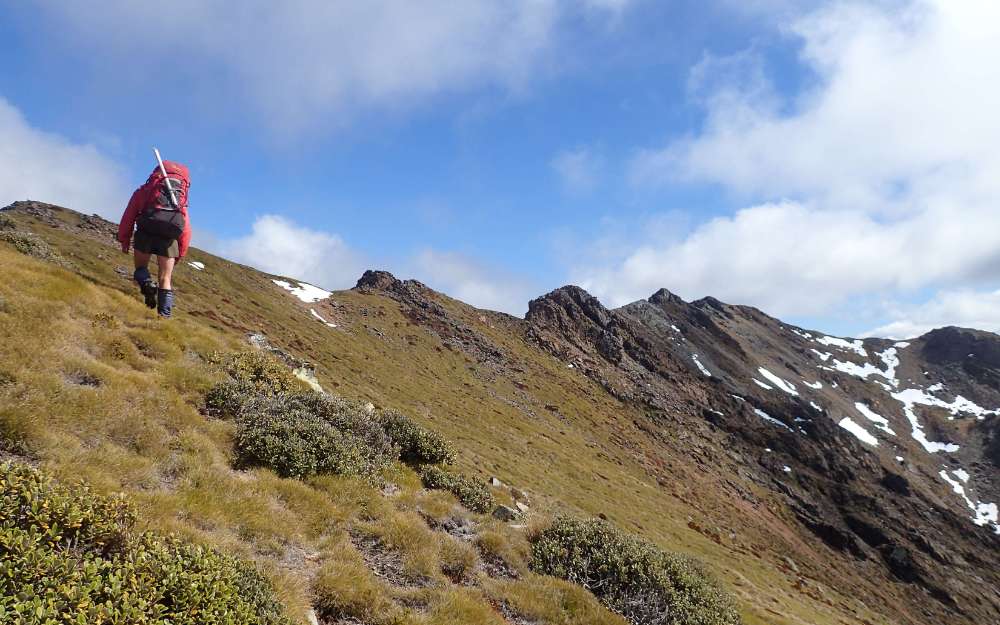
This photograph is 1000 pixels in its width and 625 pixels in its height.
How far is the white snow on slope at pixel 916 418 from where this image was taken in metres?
163

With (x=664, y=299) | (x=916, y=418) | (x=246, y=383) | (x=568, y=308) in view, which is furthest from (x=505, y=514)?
(x=916, y=418)

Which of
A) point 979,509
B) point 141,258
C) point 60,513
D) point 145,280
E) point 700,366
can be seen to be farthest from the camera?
point 700,366

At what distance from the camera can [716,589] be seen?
38.5 ft

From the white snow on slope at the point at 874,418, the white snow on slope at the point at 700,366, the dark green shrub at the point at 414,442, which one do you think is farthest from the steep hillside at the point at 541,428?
the dark green shrub at the point at 414,442

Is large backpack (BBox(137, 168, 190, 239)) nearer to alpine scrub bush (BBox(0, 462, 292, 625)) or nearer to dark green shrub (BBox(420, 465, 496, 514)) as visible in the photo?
alpine scrub bush (BBox(0, 462, 292, 625))

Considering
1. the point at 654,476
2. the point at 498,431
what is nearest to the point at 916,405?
the point at 654,476

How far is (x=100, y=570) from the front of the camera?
506cm

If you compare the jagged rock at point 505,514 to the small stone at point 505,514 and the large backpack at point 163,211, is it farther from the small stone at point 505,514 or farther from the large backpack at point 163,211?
the large backpack at point 163,211

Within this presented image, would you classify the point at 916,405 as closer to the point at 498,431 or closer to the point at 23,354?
the point at 498,431

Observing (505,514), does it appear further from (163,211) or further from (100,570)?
(163,211)

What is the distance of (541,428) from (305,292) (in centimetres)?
4133

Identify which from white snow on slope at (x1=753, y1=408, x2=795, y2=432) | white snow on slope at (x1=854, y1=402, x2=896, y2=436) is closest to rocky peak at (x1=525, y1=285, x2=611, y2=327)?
white snow on slope at (x1=753, y1=408, x2=795, y2=432)

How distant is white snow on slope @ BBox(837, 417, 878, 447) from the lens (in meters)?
149

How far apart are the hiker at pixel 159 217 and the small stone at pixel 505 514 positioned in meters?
10.2
